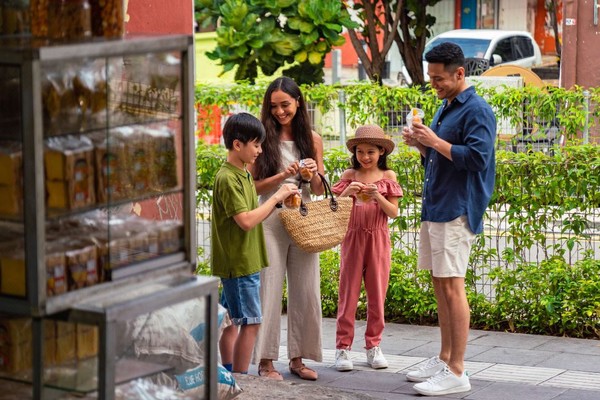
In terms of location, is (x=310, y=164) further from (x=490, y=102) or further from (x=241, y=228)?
(x=490, y=102)

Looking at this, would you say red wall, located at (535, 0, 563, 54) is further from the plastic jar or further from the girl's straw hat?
the plastic jar

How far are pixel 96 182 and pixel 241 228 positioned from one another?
89.0 inches

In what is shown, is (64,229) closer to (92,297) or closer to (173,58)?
(92,297)

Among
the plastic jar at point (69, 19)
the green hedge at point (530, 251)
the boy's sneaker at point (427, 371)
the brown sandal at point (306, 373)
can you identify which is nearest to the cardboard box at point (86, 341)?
the plastic jar at point (69, 19)

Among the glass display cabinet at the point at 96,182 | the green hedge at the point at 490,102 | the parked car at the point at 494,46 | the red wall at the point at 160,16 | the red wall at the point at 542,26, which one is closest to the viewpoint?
the glass display cabinet at the point at 96,182

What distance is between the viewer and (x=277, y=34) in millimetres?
14242

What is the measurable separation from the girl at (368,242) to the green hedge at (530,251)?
1098mm

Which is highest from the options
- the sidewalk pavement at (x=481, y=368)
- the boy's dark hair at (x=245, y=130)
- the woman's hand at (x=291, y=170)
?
the boy's dark hair at (x=245, y=130)

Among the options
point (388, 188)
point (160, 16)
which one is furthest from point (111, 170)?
point (388, 188)

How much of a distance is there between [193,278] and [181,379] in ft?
1.38

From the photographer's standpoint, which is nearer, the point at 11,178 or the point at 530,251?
the point at 11,178

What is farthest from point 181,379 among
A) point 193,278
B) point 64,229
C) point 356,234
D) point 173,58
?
point 356,234

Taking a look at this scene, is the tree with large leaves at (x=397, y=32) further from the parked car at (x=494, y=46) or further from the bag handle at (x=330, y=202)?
the bag handle at (x=330, y=202)

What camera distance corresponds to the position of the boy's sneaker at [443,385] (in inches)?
265
